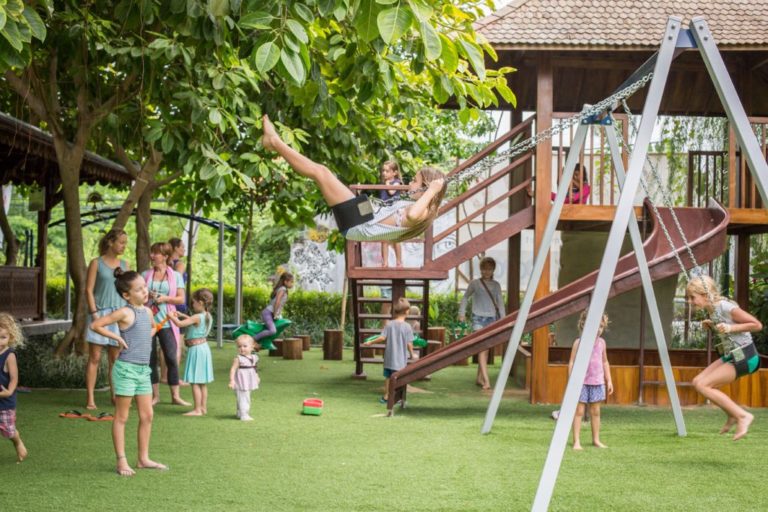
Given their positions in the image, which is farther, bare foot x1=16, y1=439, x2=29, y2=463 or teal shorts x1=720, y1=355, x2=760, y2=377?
teal shorts x1=720, y1=355, x2=760, y2=377

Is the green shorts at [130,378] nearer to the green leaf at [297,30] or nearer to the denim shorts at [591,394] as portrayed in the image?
the green leaf at [297,30]

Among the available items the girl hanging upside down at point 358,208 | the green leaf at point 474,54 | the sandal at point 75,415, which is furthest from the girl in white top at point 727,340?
the sandal at point 75,415

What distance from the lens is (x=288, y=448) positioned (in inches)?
317

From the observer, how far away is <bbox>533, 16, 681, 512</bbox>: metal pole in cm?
542

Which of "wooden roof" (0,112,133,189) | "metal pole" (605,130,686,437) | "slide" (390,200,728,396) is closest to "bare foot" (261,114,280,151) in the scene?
"metal pole" (605,130,686,437)

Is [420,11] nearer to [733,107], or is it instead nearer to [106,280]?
[733,107]

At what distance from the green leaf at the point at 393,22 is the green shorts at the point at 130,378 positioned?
3530 mm

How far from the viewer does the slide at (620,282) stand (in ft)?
32.7

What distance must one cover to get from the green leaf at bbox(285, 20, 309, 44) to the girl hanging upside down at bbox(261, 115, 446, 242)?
1158 millimetres

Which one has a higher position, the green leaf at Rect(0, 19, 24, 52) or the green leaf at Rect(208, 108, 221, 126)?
the green leaf at Rect(208, 108, 221, 126)

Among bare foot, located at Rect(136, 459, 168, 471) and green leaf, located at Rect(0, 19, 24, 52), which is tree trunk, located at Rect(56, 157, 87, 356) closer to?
bare foot, located at Rect(136, 459, 168, 471)

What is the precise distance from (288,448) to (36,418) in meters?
2.79

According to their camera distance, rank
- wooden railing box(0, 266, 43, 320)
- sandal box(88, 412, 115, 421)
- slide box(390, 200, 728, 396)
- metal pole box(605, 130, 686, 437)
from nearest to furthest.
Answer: metal pole box(605, 130, 686, 437)
sandal box(88, 412, 115, 421)
slide box(390, 200, 728, 396)
wooden railing box(0, 266, 43, 320)

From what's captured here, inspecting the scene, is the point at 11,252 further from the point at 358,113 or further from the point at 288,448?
the point at 288,448
